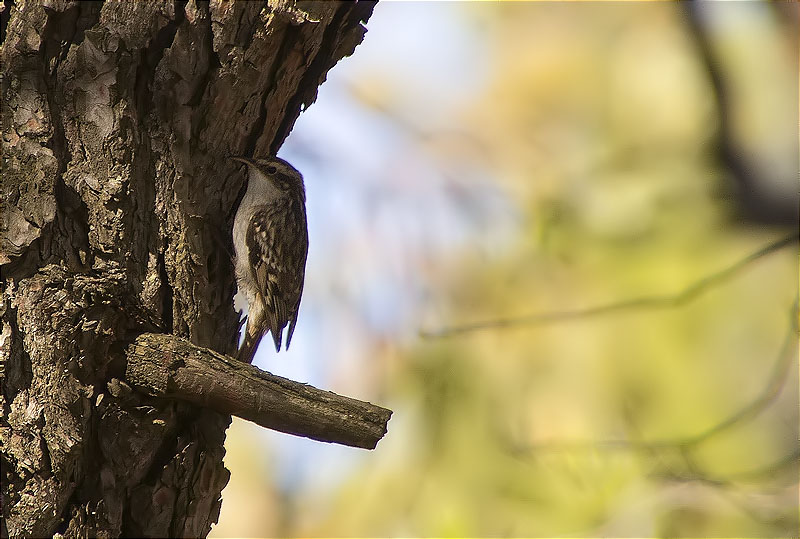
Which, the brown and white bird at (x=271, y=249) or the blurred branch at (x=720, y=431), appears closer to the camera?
the brown and white bird at (x=271, y=249)

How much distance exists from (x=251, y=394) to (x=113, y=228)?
19.0 inches

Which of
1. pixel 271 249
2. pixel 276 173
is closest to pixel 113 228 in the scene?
pixel 276 173

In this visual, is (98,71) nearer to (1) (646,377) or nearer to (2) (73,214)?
(2) (73,214)

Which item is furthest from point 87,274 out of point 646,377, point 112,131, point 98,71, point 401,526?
point 646,377

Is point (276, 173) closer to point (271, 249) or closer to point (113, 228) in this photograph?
point (271, 249)

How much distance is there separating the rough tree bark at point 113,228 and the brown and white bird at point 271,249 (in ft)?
1.56

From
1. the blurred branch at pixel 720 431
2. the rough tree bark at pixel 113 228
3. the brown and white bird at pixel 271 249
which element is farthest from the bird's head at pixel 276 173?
the blurred branch at pixel 720 431

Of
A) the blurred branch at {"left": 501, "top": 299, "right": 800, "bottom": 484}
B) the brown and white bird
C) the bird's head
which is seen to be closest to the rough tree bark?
the bird's head

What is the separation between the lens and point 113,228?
1.89 meters

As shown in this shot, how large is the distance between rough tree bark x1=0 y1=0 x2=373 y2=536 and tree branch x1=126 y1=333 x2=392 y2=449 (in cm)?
7

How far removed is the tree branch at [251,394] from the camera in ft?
5.82

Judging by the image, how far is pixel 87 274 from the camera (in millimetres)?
1841

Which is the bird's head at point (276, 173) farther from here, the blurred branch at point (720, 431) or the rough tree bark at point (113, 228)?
the blurred branch at point (720, 431)

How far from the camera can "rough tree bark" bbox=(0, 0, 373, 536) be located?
1743 millimetres
